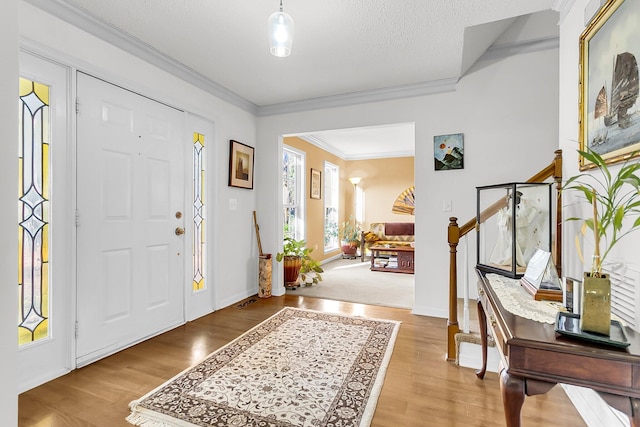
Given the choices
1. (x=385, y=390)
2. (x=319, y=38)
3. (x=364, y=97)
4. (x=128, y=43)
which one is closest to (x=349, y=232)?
(x=364, y=97)

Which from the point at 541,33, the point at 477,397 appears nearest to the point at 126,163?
the point at 477,397

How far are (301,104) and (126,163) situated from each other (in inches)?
83.2

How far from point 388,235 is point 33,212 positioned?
5.94m

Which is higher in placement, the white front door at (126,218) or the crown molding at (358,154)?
the crown molding at (358,154)

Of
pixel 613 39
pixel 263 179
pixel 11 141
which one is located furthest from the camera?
pixel 263 179

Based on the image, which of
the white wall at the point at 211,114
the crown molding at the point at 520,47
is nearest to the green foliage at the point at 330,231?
the white wall at the point at 211,114

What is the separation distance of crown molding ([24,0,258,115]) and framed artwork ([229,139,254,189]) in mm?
536

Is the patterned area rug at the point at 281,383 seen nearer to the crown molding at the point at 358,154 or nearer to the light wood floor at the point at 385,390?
the light wood floor at the point at 385,390

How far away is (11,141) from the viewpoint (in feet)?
2.95

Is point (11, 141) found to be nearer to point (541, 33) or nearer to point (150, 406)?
point (150, 406)

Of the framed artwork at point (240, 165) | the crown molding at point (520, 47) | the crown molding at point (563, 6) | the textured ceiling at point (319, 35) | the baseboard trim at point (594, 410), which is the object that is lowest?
the baseboard trim at point (594, 410)

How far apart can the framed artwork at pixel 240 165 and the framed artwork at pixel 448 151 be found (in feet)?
7.20

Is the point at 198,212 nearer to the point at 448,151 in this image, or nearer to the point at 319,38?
the point at 319,38

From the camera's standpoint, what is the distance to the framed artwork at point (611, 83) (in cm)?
121
